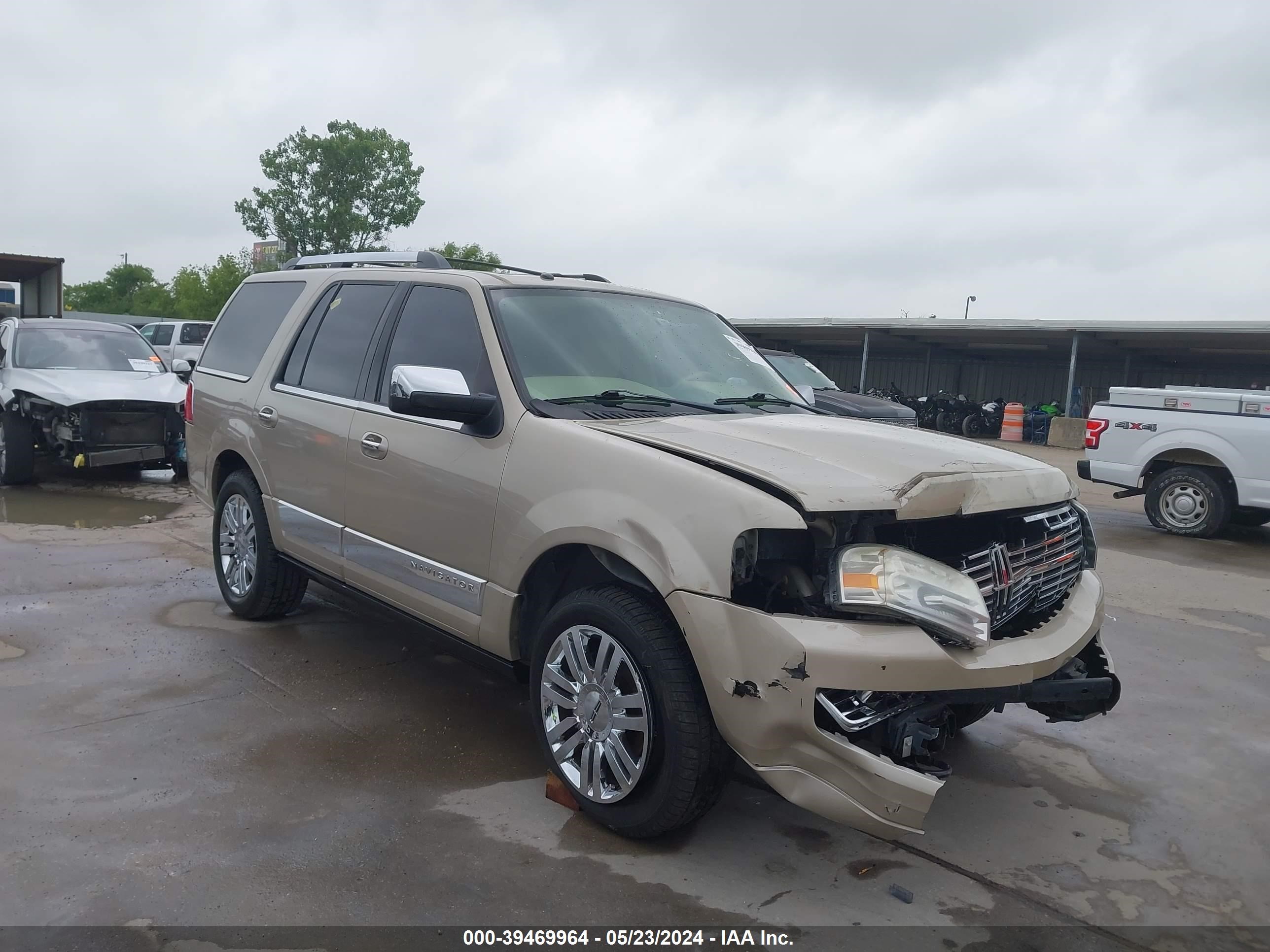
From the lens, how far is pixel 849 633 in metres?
2.71

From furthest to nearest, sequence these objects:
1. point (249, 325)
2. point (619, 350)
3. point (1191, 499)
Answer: point (1191, 499) → point (249, 325) → point (619, 350)

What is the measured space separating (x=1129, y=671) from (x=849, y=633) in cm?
345

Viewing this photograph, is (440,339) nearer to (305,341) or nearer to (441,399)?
(441,399)

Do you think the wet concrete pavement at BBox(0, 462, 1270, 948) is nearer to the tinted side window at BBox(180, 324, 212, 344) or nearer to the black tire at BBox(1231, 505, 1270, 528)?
the black tire at BBox(1231, 505, 1270, 528)

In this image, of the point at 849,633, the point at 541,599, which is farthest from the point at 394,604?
the point at 849,633

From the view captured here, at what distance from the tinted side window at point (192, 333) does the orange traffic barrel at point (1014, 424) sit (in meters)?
19.1

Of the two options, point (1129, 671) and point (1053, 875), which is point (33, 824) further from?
point (1129, 671)

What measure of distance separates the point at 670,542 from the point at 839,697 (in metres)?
0.66

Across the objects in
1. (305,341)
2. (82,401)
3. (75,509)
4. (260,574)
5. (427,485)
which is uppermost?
(305,341)

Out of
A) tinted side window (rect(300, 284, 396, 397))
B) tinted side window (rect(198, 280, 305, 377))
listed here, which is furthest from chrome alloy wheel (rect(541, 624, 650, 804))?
tinted side window (rect(198, 280, 305, 377))

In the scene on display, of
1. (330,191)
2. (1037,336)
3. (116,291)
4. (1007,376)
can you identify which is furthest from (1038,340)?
(116,291)

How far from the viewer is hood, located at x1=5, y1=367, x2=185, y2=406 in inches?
375

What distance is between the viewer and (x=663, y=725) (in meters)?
2.94

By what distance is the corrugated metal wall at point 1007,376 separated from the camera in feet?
87.3
